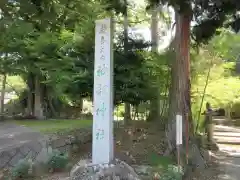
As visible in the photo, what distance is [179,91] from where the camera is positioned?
704 cm

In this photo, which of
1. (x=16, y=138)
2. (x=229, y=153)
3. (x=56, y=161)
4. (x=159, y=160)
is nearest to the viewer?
(x=56, y=161)

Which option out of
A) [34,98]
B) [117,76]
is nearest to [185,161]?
[117,76]

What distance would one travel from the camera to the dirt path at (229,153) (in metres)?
7.03

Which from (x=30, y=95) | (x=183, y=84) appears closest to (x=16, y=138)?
(x=183, y=84)

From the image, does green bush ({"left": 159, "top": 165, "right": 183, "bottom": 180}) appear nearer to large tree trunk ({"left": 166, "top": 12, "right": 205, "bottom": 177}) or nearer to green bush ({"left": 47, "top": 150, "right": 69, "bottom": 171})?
large tree trunk ({"left": 166, "top": 12, "right": 205, "bottom": 177})

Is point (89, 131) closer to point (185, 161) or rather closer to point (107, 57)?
point (185, 161)

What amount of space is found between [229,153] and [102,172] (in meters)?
6.35

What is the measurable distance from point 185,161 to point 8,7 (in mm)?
9331

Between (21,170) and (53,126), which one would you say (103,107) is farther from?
(53,126)

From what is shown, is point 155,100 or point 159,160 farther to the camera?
point 155,100

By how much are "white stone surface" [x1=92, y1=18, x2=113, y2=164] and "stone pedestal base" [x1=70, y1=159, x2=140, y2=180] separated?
126 mm

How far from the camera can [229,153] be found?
9.79 m

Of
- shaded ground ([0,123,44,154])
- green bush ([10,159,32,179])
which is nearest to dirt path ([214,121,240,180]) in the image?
green bush ([10,159,32,179])

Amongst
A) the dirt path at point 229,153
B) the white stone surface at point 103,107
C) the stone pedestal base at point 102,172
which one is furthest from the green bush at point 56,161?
the dirt path at point 229,153
